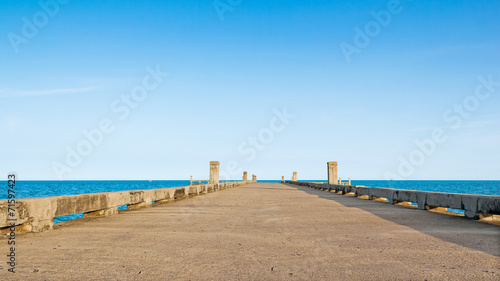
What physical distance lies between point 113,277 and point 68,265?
794mm

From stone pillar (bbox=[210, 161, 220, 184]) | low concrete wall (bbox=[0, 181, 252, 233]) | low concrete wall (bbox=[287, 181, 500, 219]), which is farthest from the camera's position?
stone pillar (bbox=[210, 161, 220, 184])

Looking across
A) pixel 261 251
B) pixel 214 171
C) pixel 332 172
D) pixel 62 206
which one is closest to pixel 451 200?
pixel 261 251

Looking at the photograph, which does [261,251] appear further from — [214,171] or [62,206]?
[214,171]

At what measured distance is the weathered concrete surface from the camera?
12.8 ft

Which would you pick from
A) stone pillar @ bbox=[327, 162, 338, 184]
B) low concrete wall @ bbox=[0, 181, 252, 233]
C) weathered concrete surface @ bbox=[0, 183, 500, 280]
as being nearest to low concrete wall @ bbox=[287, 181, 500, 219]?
weathered concrete surface @ bbox=[0, 183, 500, 280]

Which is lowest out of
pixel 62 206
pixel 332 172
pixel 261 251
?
pixel 261 251

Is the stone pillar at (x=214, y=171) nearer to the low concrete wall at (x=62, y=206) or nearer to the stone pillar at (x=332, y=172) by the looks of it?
the stone pillar at (x=332, y=172)

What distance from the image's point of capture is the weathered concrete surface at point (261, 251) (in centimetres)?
391

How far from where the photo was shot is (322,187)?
31750 mm

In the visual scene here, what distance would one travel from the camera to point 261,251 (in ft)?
16.5

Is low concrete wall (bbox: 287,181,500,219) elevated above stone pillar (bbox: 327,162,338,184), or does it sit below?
below

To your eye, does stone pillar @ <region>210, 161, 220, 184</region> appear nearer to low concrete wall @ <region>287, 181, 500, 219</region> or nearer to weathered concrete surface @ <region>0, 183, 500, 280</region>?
low concrete wall @ <region>287, 181, 500, 219</region>

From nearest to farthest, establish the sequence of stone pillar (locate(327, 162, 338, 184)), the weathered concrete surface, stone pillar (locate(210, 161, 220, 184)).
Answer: the weathered concrete surface
stone pillar (locate(327, 162, 338, 184))
stone pillar (locate(210, 161, 220, 184))

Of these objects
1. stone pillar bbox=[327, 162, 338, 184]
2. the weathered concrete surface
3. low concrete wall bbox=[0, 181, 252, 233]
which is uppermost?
stone pillar bbox=[327, 162, 338, 184]
